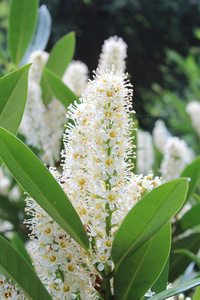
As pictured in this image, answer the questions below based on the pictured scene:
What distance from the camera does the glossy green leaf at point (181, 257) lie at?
126cm

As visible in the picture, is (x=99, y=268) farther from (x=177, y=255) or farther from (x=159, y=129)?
(x=159, y=129)

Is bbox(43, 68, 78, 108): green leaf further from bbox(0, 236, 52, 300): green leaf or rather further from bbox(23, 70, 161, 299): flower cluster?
bbox(0, 236, 52, 300): green leaf

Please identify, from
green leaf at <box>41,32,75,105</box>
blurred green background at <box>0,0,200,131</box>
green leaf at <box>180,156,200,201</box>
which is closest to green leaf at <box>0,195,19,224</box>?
green leaf at <box>41,32,75,105</box>

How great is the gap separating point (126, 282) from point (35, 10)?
4.22 feet

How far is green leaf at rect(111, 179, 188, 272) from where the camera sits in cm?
64

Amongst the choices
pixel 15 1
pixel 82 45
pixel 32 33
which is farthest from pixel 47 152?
pixel 82 45

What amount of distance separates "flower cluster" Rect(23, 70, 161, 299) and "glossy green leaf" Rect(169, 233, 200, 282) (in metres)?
0.54

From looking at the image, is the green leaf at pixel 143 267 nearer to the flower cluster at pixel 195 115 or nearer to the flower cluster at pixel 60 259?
the flower cluster at pixel 60 259

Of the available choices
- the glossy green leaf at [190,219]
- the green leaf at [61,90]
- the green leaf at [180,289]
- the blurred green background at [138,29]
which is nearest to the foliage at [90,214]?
the green leaf at [180,289]

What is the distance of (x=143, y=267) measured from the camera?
0.80m

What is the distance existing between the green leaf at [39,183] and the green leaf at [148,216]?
0.08 metres

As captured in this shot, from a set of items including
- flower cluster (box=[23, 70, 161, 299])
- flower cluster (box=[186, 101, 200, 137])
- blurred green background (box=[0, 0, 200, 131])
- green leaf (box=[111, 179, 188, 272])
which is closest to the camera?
green leaf (box=[111, 179, 188, 272])

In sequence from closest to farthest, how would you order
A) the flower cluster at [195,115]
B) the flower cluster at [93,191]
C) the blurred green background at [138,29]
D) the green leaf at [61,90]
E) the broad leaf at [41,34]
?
the flower cluster at [93,191]
the green leaf at [61,90]
the broad leaf at [41,34]
the flower cluster at [195,115]
the blurred green background at [138,29]

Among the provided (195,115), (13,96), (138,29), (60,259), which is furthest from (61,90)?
(138,29)
